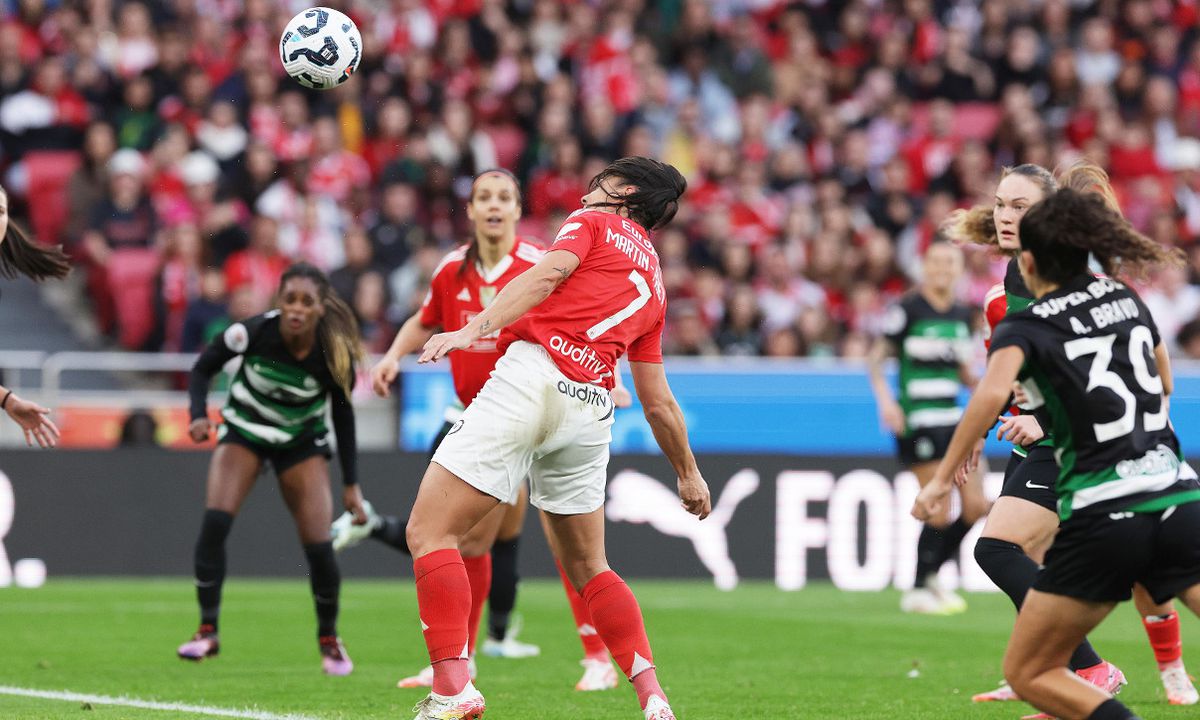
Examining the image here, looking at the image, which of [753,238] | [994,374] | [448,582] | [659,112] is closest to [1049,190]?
[994,374]

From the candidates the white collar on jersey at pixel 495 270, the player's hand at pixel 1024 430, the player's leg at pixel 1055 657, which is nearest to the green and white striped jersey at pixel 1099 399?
the player's leg at pixel 1055 657

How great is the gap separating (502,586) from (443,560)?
3.47 metres

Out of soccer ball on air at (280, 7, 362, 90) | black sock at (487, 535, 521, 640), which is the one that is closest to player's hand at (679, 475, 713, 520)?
black sock at (487, 535, 521, 640)

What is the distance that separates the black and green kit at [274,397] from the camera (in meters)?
8.91

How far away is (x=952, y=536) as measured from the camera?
475 inches

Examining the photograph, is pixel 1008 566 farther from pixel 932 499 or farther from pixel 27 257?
pixel 27 257

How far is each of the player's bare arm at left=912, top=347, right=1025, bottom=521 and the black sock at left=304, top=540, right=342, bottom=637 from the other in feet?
14.4

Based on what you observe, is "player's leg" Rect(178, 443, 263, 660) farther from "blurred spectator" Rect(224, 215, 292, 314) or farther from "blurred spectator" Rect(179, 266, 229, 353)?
"blurred spectator" Rect(224, 215, 292, 314)

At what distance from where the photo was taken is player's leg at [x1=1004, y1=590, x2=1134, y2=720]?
5172 millimetres

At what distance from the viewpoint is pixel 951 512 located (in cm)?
1303

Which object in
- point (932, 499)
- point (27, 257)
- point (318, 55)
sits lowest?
point (932, 499)

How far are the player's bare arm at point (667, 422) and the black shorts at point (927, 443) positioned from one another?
5.98m

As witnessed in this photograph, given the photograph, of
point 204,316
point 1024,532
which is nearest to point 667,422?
point 1024,532

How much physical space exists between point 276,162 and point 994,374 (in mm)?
12838
